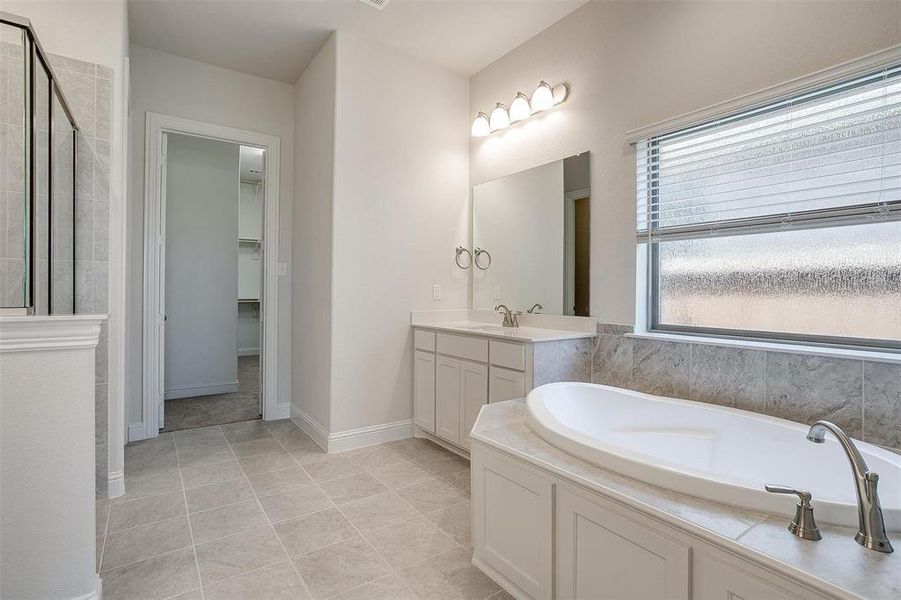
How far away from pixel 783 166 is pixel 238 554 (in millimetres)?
2831

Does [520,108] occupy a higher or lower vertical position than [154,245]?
higher

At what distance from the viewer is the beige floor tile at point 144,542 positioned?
1.78m

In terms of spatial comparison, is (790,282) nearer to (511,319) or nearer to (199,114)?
(511,319)

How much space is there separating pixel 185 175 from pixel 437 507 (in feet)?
13.2

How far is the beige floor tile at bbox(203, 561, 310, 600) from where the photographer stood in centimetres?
157

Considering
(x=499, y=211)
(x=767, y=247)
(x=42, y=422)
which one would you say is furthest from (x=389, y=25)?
(x=42, y=422)

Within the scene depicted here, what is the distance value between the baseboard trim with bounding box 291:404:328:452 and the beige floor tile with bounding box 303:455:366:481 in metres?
0.18

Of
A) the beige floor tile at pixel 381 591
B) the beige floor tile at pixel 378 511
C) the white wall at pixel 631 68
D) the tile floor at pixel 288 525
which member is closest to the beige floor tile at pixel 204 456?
the tile floor at pixel 288 525

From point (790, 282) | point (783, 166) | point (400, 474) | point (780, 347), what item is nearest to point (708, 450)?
point (780, 347)

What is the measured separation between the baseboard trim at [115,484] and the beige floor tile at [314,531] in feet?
3.20

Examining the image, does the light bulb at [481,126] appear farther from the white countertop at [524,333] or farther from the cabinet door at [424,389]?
the cabinet door at [424,389]

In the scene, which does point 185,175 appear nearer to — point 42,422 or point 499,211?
point 499,211

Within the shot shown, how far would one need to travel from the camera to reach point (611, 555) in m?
1.20

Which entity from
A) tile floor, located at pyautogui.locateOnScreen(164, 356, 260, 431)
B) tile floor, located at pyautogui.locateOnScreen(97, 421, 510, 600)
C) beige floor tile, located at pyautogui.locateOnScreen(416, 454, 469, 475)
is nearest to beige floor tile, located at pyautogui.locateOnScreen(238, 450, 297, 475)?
tile floor, located at pyautogui.locateOnScreen(97, 421, 510, 600)
